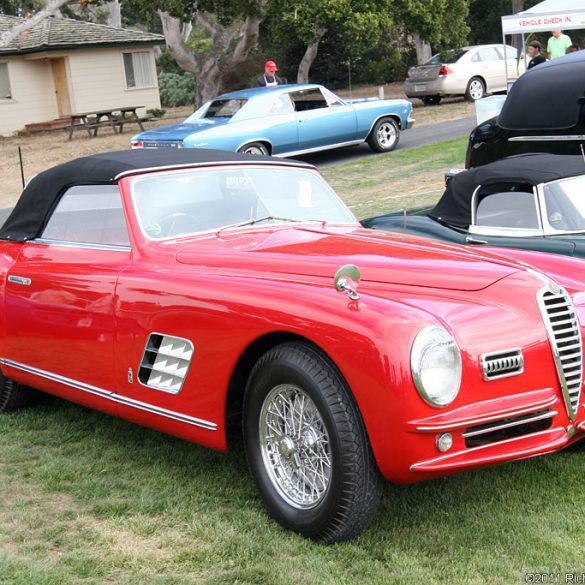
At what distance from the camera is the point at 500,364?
12.4 feet

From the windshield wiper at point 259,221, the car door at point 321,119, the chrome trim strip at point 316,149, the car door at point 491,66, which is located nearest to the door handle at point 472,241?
the windshield wiper at point 259,221

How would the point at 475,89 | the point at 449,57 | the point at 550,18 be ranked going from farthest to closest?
the point at 449,57 → the point at 475,89 → the point at 550,18

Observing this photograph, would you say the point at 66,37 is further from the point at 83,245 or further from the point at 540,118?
the point at 83,245

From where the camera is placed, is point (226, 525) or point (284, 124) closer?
point (226, 525)

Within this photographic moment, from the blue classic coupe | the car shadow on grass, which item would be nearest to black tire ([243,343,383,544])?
the car shadow on grass

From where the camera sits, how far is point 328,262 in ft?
14.3

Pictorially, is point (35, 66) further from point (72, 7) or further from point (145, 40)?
point (72, 7)

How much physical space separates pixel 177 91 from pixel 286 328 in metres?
38.6

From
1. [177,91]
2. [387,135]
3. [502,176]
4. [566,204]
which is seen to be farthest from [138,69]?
[566,204]

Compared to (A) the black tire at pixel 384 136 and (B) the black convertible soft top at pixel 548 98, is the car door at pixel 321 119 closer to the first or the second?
(A) the black tire at pixel 384 136

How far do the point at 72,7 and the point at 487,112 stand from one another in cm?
4348

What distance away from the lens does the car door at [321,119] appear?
56.9ft

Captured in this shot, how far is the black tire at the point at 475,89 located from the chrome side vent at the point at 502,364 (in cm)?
2350

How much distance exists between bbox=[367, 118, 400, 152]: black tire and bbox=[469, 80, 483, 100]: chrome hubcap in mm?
8327
